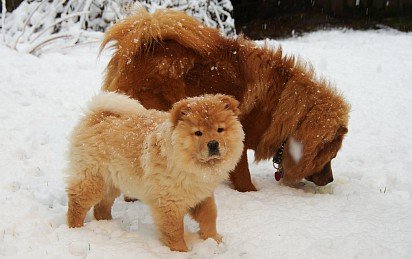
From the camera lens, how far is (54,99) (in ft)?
22.4

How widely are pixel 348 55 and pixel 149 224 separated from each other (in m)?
6.65

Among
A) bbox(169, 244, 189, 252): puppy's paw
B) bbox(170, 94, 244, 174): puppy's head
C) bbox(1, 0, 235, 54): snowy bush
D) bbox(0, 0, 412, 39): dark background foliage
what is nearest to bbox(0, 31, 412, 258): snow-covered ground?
bbox(169, 244, 189, 252): puppy's paw

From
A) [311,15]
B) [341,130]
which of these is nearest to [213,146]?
[341,130]

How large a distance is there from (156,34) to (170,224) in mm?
2081

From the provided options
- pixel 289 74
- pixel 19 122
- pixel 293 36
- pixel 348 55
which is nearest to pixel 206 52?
pixel 289 74

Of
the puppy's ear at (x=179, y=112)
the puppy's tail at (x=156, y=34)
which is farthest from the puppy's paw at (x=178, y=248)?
the puppy's tail at (x=156, y=34)

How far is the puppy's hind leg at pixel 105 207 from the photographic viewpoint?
3949 mm

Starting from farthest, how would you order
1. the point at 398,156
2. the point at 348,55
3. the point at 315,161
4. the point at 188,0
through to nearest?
the point at 188,0 → the point at 348,55 → the point at 398,156 → the point at 315,161

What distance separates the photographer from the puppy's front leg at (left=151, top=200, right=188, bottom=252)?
11.2ft

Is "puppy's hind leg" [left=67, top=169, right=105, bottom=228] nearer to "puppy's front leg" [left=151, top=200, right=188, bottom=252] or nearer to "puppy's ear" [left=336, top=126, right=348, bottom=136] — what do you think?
"puppy's front leg" [left=151, top=200, right=188, bottom=252]

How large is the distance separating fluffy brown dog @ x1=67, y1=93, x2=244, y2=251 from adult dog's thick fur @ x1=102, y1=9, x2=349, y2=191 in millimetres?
813

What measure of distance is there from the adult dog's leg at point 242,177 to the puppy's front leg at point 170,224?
1.42m

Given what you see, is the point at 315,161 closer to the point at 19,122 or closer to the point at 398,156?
the point at 398,156

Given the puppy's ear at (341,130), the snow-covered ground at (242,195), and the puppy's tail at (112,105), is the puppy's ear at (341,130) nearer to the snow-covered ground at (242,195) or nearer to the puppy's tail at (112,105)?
the snow-covered ground at (242,195)
